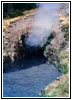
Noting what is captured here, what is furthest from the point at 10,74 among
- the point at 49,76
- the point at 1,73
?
the point at 49,76

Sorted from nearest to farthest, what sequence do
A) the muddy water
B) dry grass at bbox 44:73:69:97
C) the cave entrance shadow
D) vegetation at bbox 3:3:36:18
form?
dry grass at bbox 44:73:69:97 → the muddy water → vegetation at bbox 3:3:36:18 → the cave entrance shadow

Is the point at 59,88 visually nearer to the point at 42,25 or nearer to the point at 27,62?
the point at 27,62

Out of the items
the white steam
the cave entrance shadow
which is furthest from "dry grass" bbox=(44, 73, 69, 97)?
the white steam

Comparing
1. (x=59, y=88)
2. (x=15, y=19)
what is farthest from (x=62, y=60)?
(x=15, y=19)

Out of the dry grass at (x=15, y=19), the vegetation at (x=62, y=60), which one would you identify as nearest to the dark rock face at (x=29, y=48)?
the vegetation at (x=62, y=60)

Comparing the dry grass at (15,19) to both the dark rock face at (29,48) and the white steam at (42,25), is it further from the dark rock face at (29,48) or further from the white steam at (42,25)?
the dark rock face at (29,48)

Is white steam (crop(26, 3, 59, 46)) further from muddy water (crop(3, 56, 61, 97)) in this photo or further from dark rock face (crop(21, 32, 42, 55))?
muddy water (crop(3, 56, 61, 97))
